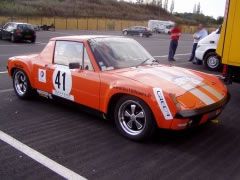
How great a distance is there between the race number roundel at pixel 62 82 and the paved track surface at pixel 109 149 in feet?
1.38

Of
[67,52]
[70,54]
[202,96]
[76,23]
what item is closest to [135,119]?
[202,96]

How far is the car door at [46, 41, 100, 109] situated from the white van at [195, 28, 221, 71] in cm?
794

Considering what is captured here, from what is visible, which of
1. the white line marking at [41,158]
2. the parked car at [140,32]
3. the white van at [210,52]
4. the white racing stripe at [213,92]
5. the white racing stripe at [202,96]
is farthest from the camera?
the parked car at [140,32]

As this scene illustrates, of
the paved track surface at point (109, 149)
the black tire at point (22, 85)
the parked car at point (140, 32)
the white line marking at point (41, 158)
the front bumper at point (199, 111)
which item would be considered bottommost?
the parked car at point (140, 32)

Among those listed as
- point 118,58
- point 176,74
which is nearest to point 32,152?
point 118,58

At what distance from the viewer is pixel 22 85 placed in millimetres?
7230

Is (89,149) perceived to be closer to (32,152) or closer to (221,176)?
(32,152)

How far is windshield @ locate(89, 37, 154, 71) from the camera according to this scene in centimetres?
553

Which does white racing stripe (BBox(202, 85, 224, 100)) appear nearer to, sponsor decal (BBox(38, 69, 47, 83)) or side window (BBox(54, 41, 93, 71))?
side window (BBox(54, 41, 93, 71))

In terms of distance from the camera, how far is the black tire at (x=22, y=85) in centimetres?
698

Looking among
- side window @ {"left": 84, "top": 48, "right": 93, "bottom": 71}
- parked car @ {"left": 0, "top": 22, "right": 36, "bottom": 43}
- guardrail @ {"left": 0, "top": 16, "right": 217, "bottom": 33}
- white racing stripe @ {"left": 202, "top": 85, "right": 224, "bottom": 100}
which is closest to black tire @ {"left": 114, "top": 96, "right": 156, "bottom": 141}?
side window @ {"left": 84, "top": 48, "right": 93, "bottom": 71}

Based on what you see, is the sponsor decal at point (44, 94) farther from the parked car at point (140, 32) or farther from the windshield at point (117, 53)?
the parked car at point (140, 32)

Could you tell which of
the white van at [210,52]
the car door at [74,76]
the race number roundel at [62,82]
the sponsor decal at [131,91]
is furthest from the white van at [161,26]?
the sponsor decal at [131,91]

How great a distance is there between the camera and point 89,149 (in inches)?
186
